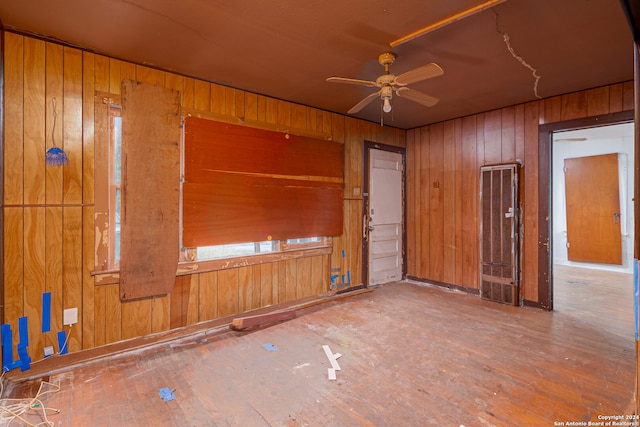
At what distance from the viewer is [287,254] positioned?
3949mm

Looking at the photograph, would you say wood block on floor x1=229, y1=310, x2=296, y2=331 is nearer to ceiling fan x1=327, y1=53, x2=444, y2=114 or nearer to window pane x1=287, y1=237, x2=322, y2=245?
window pane x1=287, y1=237, x2=322, y2=245

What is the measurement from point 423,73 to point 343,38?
694 mm

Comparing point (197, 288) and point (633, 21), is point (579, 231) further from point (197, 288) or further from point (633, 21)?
point (197, 288)

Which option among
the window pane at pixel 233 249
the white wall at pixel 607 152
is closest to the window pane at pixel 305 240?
the window pane at pixel 233 249

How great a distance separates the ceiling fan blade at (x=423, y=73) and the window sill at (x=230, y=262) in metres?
2.40

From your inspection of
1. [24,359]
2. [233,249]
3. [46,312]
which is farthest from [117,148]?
[24,359]

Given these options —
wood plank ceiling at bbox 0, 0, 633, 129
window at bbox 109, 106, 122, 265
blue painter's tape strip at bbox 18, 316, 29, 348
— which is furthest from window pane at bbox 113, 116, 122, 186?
blue painter's tape strip at bbox 18, 316, 29, 348

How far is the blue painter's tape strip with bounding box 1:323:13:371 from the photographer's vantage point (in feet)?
7.55

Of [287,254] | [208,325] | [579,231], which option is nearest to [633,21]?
[287,254]

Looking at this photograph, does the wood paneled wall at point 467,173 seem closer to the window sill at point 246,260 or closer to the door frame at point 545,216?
the door frame at point 545,216

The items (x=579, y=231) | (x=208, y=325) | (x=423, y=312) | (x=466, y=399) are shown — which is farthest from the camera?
(x=579, y=231)

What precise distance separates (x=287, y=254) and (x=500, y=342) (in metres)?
2.46

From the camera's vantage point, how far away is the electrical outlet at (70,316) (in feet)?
8.43

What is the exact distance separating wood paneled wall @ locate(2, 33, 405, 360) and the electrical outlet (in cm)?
3
